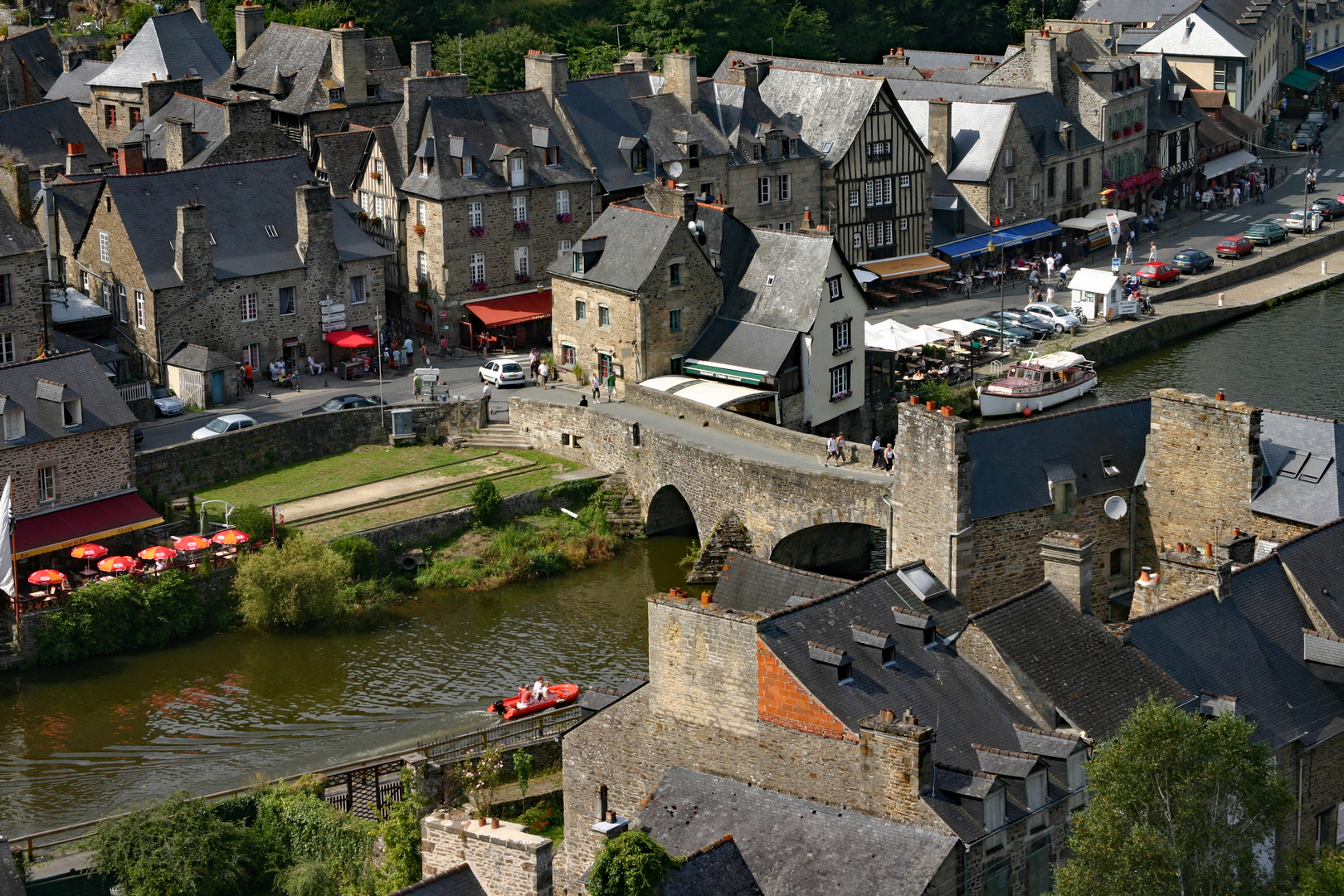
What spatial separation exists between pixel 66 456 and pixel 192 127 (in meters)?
20.0

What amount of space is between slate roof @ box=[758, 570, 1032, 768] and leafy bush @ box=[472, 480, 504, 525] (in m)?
18.7

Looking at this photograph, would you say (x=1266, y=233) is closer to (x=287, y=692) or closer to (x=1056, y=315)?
(x=1056, y=315)

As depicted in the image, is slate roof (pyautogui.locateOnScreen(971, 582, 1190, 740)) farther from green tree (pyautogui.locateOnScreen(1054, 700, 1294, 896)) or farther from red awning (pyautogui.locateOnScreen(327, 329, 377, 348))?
red awning (pyautogui.locateOnScreen(327, 329, 377, 348))


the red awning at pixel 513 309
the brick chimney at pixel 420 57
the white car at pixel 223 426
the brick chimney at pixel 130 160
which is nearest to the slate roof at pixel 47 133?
the brick chimney at pixel 130 160

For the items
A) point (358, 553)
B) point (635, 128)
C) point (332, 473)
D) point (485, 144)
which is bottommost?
point (358, 553)

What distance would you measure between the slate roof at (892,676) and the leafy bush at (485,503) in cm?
1871

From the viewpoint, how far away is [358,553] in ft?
150

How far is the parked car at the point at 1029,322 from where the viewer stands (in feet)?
204

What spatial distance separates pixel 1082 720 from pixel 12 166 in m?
37.3

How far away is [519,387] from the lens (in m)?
55.1

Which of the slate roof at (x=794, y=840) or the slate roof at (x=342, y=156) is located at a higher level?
the slate roof at (x=342, y=156)

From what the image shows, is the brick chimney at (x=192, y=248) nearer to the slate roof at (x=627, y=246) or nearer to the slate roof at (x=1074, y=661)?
the slate roof at (x=627, y=246)

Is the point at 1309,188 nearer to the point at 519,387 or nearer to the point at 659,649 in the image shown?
the point at 519,387

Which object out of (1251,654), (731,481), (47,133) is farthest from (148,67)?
(1251,654)
